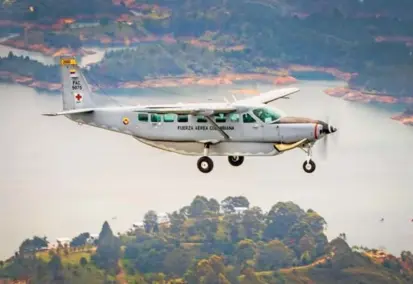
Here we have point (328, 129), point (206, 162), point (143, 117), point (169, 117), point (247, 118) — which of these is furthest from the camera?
point (143, 117)

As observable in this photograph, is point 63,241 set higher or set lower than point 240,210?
lower

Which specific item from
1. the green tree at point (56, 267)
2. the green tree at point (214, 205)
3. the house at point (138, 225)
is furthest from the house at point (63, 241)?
the green tree at point (214, 205)

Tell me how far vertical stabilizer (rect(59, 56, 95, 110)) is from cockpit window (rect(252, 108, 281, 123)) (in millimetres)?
6363

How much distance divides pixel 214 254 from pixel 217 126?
6233 centimetres

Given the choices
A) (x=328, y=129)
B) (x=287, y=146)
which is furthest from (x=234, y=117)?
(x=328, y=129)

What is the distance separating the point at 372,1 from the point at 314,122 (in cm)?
6854

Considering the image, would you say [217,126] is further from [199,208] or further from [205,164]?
[199,208]

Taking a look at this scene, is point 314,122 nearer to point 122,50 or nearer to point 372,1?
point 122,50

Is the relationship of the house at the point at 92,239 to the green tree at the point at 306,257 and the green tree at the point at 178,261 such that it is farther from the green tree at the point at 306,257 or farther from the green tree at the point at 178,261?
the green tree at the point at 306,257

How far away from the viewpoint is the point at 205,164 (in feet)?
205

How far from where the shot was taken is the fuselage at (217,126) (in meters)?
61.8

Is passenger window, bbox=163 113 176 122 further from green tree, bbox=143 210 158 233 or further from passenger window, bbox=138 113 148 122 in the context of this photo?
green tree, bbox=143 210 158 233

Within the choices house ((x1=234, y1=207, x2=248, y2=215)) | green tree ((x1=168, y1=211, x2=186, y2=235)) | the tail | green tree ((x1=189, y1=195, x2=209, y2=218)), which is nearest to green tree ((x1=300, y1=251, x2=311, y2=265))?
house ((x1=234, y1=207, x2=248, y2=215))

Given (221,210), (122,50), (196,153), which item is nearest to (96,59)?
(122,50)
